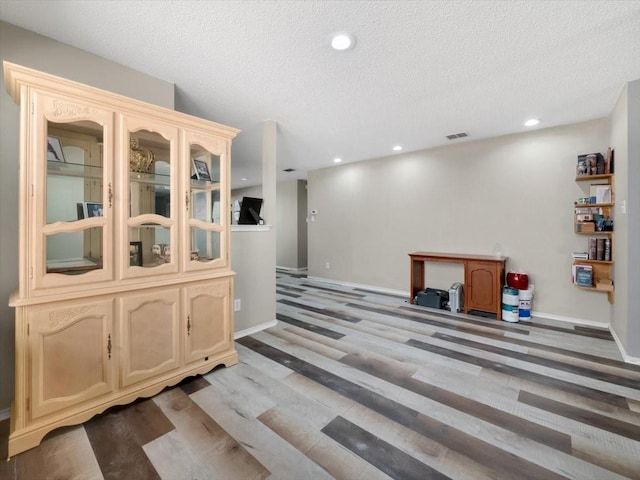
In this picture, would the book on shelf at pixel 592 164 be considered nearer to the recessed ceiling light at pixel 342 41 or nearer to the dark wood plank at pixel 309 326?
the recessed ceiling light at pixel 342 41

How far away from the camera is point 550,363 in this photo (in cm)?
254

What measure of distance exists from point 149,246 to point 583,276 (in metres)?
4.47

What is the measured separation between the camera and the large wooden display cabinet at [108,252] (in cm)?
156

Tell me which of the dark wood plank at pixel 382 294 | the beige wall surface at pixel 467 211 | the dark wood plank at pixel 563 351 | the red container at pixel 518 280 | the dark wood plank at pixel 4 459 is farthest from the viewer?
the dark wood plank at pixel 382 294

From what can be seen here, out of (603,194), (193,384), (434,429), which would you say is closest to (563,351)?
(603,194)

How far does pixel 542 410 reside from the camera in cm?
188

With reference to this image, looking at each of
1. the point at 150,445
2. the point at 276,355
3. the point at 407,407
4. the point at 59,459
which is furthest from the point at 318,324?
the point at 59,459

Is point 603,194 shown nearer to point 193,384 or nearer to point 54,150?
point 193,384

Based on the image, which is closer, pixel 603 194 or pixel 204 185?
pixel 204 185

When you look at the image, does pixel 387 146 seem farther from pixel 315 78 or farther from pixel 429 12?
pixel 429 12

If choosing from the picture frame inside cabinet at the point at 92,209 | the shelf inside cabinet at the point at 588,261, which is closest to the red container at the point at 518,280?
the shelf inside cabinet at the point at 588,261

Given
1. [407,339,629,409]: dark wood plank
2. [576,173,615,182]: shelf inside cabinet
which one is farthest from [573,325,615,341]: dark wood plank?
[576,173,615,182]: shelf inside cabinet

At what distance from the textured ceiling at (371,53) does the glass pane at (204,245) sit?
1.36 meters

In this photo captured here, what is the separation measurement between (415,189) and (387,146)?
92 cm
